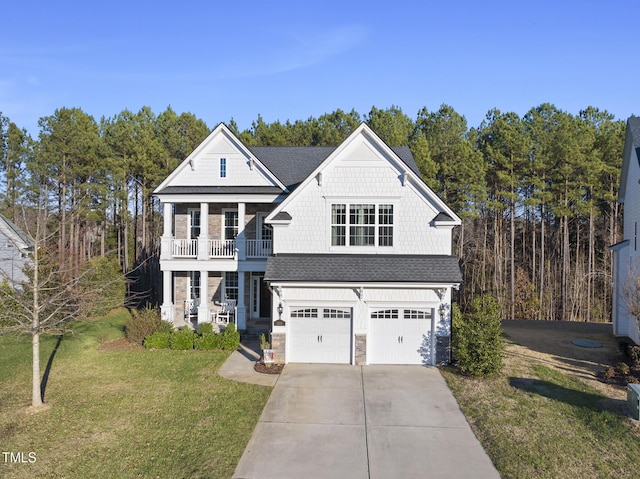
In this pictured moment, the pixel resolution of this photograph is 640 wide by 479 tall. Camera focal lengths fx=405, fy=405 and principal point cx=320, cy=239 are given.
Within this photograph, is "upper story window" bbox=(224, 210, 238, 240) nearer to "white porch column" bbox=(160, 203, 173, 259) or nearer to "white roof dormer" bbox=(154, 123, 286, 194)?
"white roof dormer" bbox=(154, 123, 286, 194)

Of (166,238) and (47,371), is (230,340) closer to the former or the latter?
(166,238)

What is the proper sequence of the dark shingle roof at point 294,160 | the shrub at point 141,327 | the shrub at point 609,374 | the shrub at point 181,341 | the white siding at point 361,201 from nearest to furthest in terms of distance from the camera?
the shrub at point 609,374
the white siding at point 361,201
the shrub at point 181,341
the shrub at point 141,327
the dark shingle roof at point 294,160

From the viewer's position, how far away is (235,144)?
19.0 meters

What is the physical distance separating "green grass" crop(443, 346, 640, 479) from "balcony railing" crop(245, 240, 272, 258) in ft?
31.1

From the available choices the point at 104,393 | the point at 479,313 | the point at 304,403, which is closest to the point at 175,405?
the point at 104,393

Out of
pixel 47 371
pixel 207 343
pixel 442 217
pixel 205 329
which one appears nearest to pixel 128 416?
pixel 47 371

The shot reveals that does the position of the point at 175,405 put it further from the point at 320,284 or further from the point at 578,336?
the point at 578,336

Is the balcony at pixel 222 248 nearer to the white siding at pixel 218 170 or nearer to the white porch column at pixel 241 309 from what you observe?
the white porch column at pixel 241 309

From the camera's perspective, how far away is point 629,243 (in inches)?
715

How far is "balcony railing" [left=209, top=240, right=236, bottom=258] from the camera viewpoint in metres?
19.0

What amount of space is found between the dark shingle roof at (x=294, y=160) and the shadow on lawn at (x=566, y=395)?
1020 cm

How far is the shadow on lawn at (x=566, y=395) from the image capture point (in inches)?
427

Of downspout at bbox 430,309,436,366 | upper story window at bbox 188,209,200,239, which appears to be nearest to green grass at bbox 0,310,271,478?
downspout at bbox 430,309,436,366

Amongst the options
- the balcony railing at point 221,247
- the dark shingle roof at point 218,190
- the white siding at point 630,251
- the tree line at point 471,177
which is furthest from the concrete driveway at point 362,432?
the tree line at point 471,177
